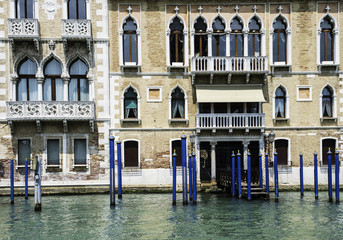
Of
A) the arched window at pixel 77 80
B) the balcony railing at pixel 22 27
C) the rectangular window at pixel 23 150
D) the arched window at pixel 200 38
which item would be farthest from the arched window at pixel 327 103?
the rectangular window at pixel 23 150

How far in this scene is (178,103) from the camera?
2347 cm

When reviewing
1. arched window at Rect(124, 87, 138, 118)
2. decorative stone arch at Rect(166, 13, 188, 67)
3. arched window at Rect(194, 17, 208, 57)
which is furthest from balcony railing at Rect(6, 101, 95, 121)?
arched window at Rect(194, 17, 208, 57)

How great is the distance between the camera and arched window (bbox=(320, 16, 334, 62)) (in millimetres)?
23500

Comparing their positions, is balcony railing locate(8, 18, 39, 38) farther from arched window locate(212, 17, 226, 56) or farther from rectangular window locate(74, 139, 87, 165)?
arched window locate(212, 17, 226, 56)

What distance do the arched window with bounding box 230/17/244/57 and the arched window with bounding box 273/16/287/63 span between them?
1501 mm

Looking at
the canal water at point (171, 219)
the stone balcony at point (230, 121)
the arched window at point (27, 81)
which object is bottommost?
the canal water at point (171, 219)

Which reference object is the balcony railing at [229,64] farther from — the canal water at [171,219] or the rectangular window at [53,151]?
the rectangular window at [53,151]

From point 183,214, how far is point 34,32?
35.7ft

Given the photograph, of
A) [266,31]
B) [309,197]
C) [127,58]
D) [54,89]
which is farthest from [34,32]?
[309,197]

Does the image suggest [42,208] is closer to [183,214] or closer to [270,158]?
[183,214]

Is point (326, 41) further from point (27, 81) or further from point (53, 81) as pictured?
point (27, 81)

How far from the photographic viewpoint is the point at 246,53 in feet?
76.5

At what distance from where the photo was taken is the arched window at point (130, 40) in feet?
76.2

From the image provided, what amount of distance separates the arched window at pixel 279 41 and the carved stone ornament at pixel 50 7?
9732 mm
